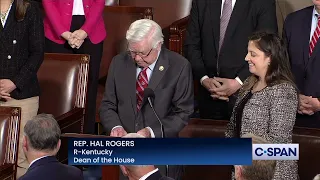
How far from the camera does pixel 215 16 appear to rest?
3.45m

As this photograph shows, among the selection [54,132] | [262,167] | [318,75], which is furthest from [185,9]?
[262,167]

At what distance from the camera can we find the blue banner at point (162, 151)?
5.29 ft

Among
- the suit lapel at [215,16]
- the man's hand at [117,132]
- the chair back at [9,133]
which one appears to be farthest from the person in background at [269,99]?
the chair back at [9,133]

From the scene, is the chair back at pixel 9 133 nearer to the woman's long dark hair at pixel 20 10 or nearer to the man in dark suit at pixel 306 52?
the woman's long dark hair at pixel 20 10

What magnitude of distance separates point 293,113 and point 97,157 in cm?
116

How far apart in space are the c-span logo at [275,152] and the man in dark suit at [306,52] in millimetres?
1579

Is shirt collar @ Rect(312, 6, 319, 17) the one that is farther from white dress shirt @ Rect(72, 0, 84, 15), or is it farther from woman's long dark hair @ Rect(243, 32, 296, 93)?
white dress shirt @ Rect(72, 0, 84, 15)

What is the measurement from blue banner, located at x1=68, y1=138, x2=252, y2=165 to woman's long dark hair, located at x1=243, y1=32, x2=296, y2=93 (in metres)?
1.02

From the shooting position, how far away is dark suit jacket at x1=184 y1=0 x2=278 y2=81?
338cm

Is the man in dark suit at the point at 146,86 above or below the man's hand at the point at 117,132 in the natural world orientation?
above

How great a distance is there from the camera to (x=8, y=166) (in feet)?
9.16

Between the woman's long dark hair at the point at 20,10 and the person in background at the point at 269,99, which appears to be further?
the woman's long dark hair at the point at 20,10

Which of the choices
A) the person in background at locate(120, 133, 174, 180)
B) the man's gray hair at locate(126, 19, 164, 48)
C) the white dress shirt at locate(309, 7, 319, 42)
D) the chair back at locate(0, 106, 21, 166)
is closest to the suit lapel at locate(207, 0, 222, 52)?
the white dress shirt at locate(309, 7, 319, 42)

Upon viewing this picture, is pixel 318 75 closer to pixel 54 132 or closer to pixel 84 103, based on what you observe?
pixel 84 103
